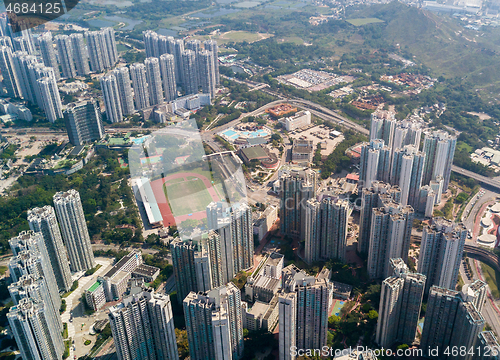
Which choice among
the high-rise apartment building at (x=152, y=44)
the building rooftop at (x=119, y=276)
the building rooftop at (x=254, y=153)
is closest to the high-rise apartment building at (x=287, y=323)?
the building rooftop at (x=119, y=276)

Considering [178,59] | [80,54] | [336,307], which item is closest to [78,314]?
[336,307]

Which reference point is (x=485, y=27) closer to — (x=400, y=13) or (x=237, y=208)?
(x=400, y=13)

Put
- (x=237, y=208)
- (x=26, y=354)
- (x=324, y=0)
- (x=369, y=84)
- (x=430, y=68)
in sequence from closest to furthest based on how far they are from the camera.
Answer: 1. (x=26, y=354)
2. (x=237, y=208)
3. (x=369, y=84)
4. (x=430, y=68)
5. (x=324, y=0)

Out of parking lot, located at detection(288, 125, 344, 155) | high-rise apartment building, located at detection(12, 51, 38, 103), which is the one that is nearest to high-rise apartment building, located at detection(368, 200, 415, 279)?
parking lot, located at detection(288, 125, 344, 155)

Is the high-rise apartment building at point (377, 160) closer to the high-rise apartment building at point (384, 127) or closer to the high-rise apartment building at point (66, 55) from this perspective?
the high-rise apartment building at point (384, 127)

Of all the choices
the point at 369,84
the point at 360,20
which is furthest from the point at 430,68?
the point at 360,20

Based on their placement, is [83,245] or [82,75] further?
[82,75]
